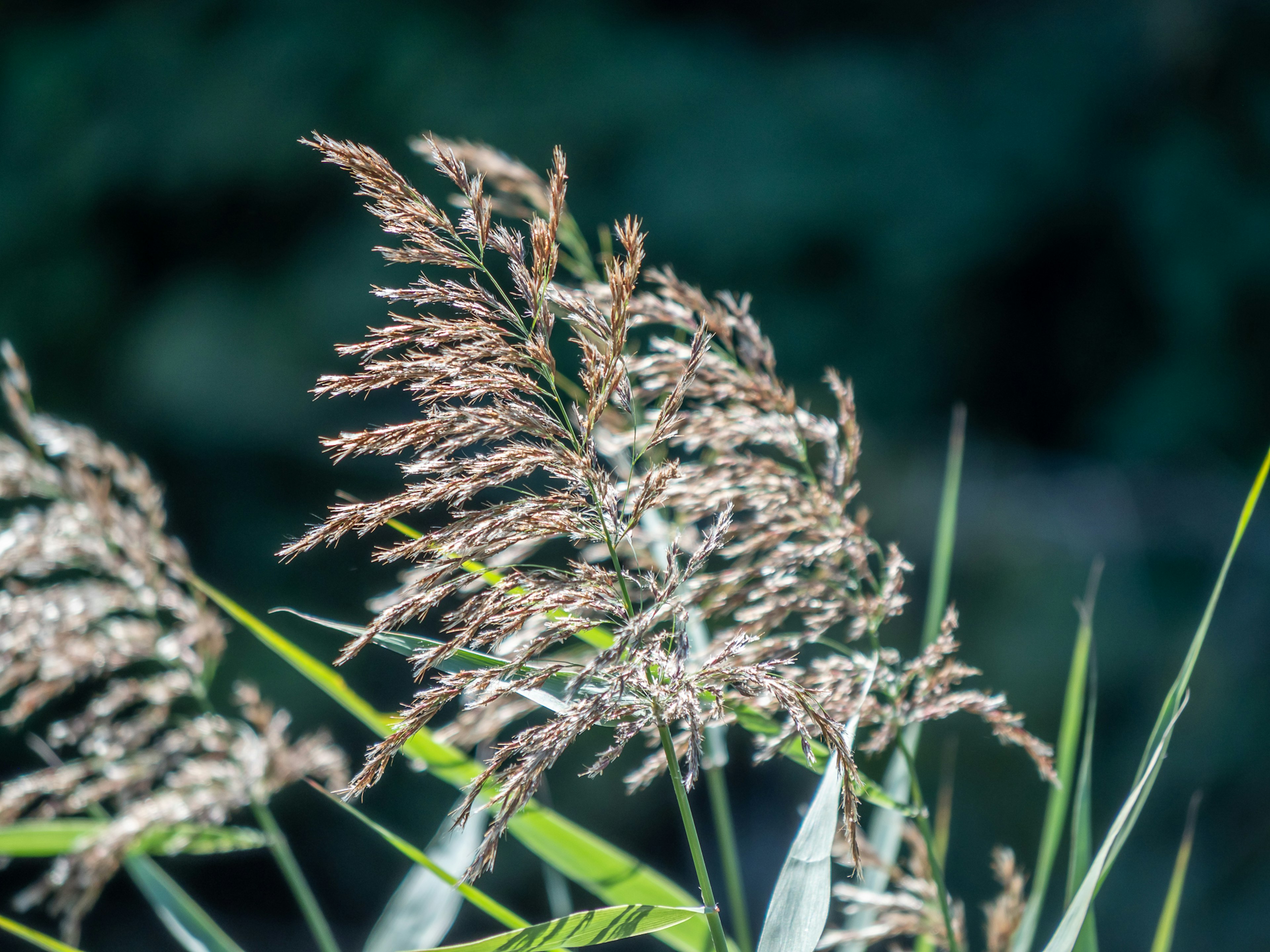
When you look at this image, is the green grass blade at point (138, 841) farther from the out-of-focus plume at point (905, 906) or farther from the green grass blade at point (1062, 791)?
the green grass blade at point (1062, 791)

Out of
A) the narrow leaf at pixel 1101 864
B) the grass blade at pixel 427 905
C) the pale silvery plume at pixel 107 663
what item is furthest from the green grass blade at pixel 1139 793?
the pale silvery plume at pixel 107 663

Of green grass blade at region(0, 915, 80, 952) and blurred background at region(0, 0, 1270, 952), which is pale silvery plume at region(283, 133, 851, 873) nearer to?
green grass blade at region(0, 915, 80, 952)

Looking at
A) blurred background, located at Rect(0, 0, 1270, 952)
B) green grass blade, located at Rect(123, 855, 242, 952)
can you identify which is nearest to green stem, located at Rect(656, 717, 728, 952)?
green grass blade, located at Rect(123, 855, 242, 952)

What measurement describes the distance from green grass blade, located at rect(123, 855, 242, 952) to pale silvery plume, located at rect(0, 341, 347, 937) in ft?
0.12

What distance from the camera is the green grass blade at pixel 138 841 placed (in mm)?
859

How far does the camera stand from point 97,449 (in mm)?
935

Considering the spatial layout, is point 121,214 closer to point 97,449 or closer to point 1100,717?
point 97,449

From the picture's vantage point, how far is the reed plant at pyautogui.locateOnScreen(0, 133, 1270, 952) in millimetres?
470

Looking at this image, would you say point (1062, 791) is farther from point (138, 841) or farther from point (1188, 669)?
point (138, 841)

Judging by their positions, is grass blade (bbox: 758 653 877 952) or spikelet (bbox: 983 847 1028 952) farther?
spikelet (bbox: 983 847 1028 952)

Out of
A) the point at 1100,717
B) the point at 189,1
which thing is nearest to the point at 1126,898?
the point at 1100,717

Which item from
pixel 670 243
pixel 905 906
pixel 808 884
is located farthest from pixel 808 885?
pixel 670 243

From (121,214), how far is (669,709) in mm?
4410

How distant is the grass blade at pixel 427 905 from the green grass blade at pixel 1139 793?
0.51 metres
